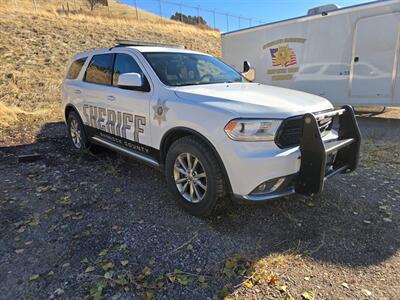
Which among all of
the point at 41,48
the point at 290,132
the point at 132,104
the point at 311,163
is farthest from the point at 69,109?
the point at 41,48

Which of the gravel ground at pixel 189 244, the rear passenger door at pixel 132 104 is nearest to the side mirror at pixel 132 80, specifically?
the rear passenger door at pixel 132 104

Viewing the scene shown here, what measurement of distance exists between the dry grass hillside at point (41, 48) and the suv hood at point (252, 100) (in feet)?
17.5

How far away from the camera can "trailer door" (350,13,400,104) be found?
24.1 feet

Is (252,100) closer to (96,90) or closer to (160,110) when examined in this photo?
(160,110)

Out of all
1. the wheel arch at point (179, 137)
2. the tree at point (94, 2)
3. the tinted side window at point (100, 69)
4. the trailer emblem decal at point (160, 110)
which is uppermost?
the tree at point (94, 2)

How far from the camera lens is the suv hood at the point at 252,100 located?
293 centimetres

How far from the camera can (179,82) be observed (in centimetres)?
389

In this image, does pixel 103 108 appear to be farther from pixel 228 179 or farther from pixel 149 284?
pixel 149 284

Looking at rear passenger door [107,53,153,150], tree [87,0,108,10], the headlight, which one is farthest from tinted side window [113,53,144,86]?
tree [87,0,108,10]

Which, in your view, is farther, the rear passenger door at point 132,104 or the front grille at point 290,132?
the rear passenger door at point 132,104

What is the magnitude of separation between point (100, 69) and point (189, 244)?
3.22 m

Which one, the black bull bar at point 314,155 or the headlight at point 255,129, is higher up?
the headlight at point 255,129

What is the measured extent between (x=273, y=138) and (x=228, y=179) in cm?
56

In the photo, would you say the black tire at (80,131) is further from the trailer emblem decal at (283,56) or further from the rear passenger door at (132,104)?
the trailer emblem decal at (283,56)
